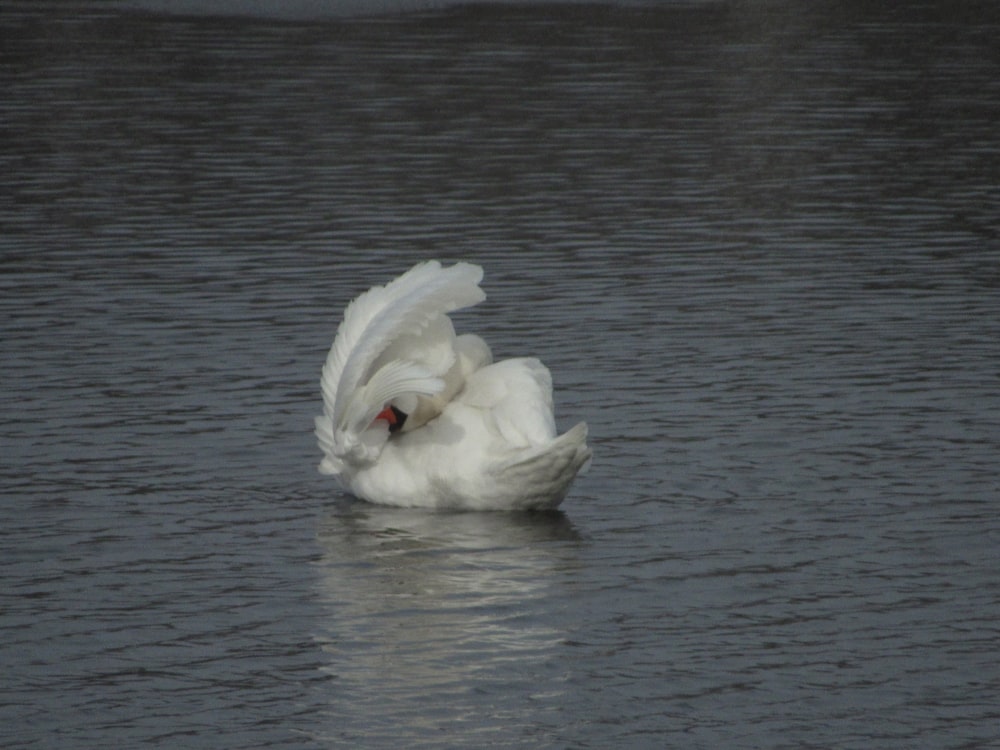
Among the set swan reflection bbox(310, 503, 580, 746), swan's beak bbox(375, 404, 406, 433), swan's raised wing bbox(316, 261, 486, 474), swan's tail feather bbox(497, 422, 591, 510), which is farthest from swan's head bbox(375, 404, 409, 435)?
swan's tail feather bbox(497, 422, 591, 510)

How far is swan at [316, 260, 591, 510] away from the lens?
514 inches

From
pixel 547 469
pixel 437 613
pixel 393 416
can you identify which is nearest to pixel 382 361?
pixel 393 416

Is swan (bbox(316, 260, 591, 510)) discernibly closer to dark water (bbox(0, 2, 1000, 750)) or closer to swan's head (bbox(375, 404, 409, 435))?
swan's head (bbox(375, 404, 409, 435))

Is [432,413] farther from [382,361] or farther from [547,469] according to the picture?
[547,469]

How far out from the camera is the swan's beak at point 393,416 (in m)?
13.5

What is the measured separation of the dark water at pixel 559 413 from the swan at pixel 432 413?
9.2 inches

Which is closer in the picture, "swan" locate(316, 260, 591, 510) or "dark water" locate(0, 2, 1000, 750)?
"dark water" locate(0, 2, 1000, 750)

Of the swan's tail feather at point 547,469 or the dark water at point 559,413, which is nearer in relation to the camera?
the dark water at point 559,413

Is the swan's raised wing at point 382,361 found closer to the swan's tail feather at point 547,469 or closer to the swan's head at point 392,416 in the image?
the swan's head at point 392,416

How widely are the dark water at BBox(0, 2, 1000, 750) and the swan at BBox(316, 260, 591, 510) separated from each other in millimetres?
Answer: 233

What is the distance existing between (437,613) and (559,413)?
447 cm

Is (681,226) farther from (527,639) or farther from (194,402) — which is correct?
(527,639)

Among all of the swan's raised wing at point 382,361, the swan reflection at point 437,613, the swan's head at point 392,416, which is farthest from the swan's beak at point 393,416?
the swan reflection at point 437,613

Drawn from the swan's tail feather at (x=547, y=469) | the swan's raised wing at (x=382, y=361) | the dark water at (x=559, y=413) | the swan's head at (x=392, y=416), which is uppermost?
the swan's raised wing at (x=382, y=361)
